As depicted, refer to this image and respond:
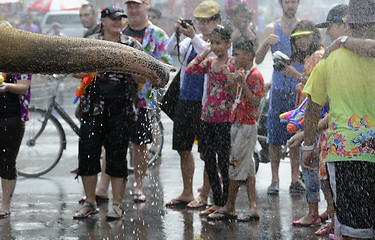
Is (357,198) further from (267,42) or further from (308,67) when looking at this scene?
(267,42)

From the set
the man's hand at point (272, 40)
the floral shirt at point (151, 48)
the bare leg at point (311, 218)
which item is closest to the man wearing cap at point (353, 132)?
the bare leg at point (311, 218)

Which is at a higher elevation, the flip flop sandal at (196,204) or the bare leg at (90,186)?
the bare leg at (90,186)

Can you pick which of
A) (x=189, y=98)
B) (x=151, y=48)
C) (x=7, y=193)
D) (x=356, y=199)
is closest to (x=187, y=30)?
(x=151, y=48)

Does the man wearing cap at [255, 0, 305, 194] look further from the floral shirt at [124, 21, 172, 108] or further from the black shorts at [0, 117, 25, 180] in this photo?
the black shorts at [0, 117, 25, 180]

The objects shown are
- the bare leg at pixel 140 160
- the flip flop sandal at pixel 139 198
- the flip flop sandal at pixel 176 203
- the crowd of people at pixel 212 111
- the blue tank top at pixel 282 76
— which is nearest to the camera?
the crowd of people at pixel 212 111

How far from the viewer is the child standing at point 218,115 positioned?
294 inches

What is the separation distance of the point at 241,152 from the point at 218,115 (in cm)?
44

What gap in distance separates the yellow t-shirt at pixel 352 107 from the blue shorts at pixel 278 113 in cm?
364

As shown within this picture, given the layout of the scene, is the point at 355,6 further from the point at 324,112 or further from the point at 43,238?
the point at 43,238

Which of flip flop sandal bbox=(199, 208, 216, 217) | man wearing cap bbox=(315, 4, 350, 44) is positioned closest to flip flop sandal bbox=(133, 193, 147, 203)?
flip flop sandal bbox=(199, 208, 216, 217)

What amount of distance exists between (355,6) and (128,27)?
13.2 ft

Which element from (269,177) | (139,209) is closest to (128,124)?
(139,209)

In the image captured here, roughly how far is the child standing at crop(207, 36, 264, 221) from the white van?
72.8ft

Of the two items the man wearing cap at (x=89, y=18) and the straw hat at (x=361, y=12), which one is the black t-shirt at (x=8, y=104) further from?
the straw hat at (x=361, y=12)
